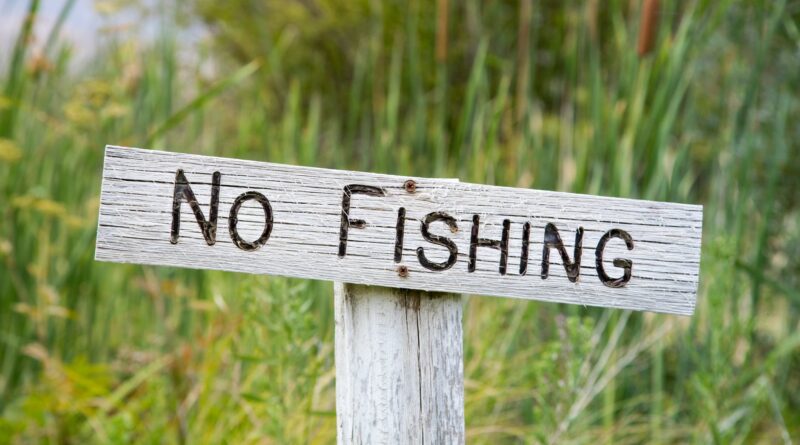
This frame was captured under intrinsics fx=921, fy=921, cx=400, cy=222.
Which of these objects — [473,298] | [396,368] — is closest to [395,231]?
[396,368]

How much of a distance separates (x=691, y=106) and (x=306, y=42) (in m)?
7.36

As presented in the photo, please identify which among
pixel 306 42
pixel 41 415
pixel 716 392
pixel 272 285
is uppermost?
pixel 306 42

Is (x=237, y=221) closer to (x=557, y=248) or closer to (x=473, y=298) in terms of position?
(x=557, y=248)

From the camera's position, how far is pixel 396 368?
1111 millimetres

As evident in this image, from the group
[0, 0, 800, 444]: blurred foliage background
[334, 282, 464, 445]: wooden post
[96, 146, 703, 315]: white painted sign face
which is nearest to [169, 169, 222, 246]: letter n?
[96, 146, 703, 315]: white painted sign face

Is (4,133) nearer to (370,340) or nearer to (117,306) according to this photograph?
(117,306)

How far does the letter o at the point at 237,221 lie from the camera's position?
106cm

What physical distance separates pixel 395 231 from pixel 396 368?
Result: 17 centimetres

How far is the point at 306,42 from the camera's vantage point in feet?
30.8

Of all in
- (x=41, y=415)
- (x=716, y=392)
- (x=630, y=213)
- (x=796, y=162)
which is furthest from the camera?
(x=796, y=162)

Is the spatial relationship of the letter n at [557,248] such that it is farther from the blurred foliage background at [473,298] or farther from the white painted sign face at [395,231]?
the blurred foliage background at [473,298]

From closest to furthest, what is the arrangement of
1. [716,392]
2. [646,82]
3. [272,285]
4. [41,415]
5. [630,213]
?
[630,213] → [272,285] → [716,392] → [41,415] → [646,82]

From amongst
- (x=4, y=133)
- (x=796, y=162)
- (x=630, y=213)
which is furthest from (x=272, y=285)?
(x=796, y=162)

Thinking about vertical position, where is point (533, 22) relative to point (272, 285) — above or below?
above
